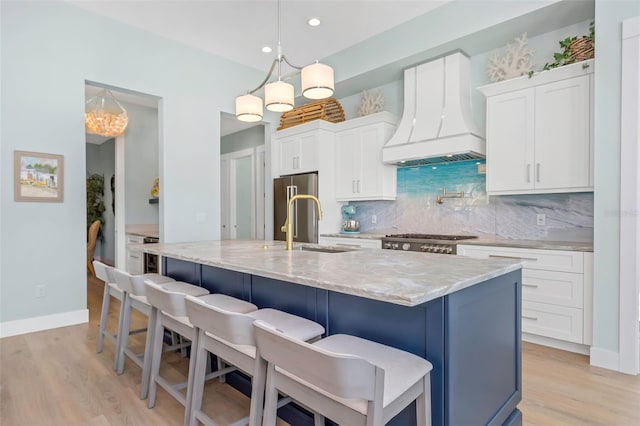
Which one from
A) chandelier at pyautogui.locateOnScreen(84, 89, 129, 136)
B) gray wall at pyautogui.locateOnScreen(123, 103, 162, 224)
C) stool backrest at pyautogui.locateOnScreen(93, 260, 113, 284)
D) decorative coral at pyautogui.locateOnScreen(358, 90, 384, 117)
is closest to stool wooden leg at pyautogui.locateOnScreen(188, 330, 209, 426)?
stool backrest at pyautogui.locateOnScreen(93, 260, 113, 284)

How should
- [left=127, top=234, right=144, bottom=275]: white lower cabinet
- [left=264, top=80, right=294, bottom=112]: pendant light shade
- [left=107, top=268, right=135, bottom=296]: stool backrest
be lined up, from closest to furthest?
[left=107, top=268, right=135, bottom=296]: stool backrest < [left=264, top=80, right=294, bottom=112]: pendant light shade < [left=127, top=234, right=144, bottom=275]: white lower cabinet

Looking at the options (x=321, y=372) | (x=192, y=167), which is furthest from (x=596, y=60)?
(x=192, y=167)

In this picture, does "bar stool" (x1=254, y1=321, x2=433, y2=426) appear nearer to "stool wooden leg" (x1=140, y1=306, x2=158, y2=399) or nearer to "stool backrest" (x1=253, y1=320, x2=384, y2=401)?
"stool backrest" (x1=253, y1=320, x2=384, y2=401)

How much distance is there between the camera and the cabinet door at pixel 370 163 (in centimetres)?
422

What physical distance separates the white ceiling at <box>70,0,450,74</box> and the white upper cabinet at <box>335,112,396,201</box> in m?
0.98

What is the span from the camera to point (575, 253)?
269 centimetres

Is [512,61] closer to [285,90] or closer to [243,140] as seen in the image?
[285,90]

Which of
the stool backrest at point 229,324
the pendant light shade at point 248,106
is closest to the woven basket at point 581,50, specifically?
the pendant light shade at point 248,106

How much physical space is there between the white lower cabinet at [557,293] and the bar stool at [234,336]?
2.18m

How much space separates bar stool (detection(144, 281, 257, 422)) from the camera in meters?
1.76

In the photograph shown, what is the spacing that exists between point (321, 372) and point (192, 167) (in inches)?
155

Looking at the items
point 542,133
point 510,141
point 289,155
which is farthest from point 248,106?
point 542,133

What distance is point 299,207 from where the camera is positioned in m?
4.67

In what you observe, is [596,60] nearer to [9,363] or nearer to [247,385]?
[247,385]
